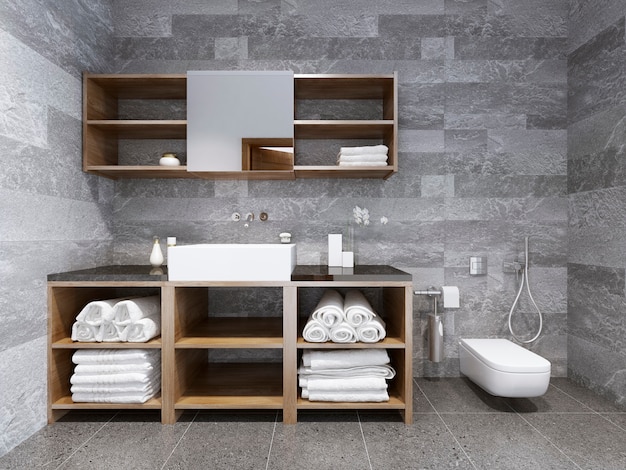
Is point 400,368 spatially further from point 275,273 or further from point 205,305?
point 205,305

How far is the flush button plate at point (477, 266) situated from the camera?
9.19 feet

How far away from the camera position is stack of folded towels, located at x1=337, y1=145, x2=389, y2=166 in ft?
8.09

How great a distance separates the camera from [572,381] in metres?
2.76

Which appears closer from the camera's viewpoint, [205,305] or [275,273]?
[275,273]

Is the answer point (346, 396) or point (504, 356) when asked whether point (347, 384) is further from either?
point (504, 356)

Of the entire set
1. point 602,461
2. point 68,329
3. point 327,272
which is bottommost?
point 602,461

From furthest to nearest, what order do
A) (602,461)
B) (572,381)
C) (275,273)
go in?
(572,381) < (275,273) < (602,461)

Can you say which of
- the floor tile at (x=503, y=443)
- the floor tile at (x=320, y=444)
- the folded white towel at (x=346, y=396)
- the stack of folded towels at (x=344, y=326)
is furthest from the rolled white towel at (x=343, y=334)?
the floor tile at (x=503, y=443)

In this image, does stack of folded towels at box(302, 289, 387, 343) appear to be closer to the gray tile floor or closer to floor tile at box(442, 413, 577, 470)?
the gray tile floor

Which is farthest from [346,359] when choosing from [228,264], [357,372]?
[228,264]

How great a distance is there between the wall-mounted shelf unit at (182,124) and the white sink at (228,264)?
60cm

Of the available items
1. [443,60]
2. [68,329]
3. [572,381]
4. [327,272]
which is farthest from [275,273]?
[572,381]

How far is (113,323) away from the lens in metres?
2.17

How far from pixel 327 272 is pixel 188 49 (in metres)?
1.83
